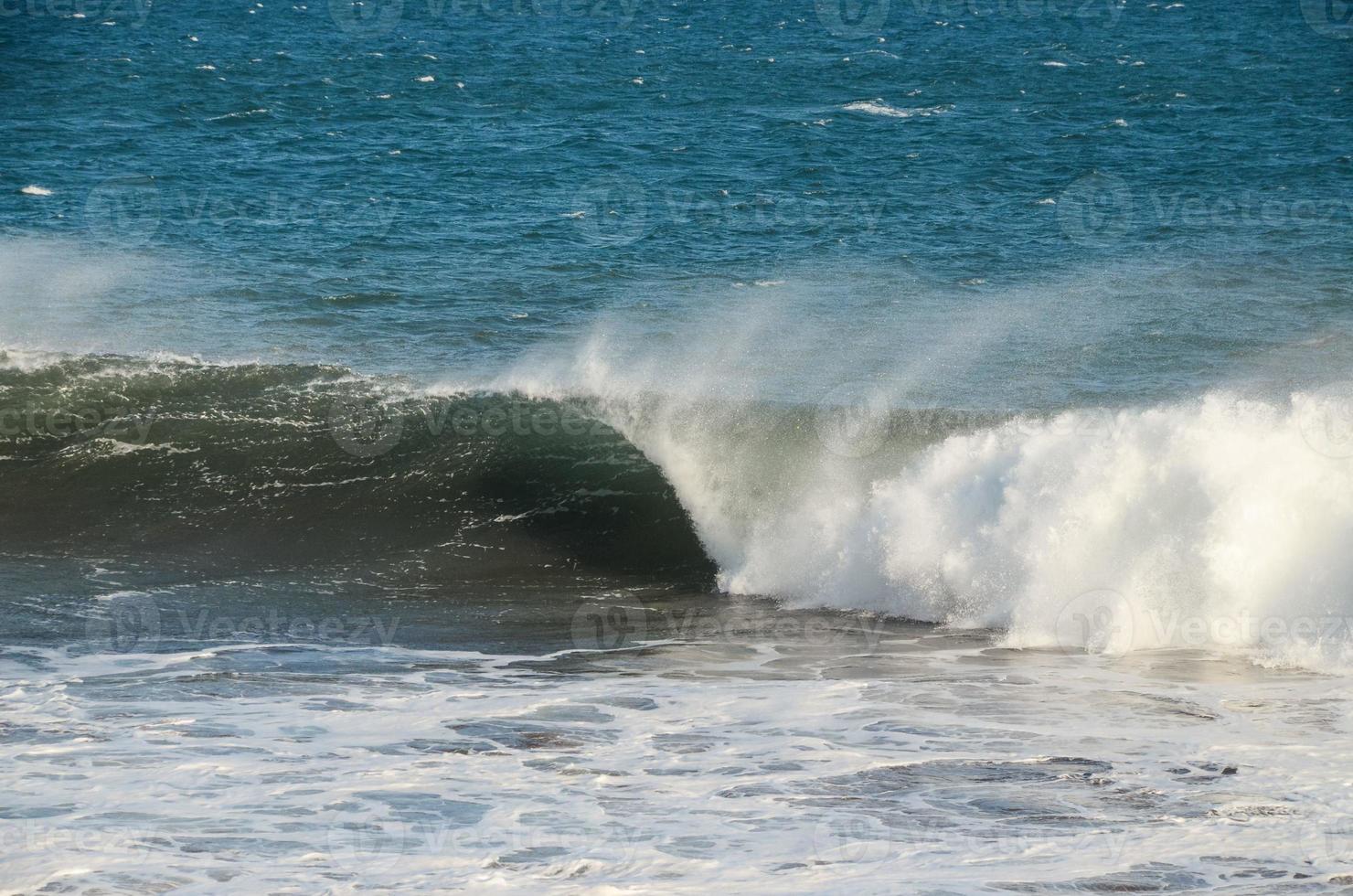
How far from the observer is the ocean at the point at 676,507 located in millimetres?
8266

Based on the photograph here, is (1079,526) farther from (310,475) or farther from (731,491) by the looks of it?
(310,475)

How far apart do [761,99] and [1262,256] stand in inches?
714

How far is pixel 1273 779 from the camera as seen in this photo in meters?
8.70

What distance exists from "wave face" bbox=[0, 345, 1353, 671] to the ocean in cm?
6

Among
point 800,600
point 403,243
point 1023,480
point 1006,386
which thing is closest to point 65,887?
point 800,600

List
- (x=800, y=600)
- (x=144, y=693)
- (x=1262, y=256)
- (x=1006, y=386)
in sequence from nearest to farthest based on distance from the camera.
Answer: (x=144, y=693) → (x=800, y=600) → (x=1006, y=386) → (x=1262, y=256)

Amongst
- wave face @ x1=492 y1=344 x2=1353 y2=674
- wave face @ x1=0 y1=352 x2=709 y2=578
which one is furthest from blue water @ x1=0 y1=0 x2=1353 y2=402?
wave face @ x1=492 y1=344 x2=1353 y2=674

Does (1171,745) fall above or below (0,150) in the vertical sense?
below

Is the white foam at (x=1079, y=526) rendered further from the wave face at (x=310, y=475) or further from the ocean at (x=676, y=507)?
the wave face at (x=310, y=475)

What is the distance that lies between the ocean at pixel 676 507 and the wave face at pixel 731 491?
0.06 meters

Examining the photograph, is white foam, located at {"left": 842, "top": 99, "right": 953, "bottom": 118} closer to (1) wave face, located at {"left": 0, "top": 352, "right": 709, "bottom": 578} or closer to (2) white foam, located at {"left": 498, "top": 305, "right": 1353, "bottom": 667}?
(1) wave face, located at {"left": 0, "top": 352, "right": 709, "bottom": 578}

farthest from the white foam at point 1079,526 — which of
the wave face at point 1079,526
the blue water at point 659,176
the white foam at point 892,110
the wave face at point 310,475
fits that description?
the white foam at point 892,110

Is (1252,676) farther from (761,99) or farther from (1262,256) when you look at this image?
(761,99)

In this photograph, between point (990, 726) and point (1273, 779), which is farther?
point (990, 726)
